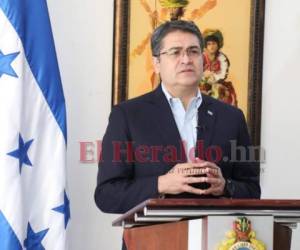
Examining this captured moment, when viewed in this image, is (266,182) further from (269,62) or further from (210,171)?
(210,171)

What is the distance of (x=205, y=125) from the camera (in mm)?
2477

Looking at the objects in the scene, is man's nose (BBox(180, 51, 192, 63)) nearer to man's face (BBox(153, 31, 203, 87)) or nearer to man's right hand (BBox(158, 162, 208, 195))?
man's face (BBox(153, 31, 203, 87))

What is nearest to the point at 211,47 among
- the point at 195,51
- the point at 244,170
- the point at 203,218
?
the point at 195,51

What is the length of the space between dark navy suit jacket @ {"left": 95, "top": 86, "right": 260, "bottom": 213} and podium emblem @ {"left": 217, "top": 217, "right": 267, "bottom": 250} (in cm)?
62

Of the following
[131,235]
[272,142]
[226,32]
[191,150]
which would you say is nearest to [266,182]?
[272,142]

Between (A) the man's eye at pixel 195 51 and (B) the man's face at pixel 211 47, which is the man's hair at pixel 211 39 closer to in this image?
(B) the man's face at pixel 211 47

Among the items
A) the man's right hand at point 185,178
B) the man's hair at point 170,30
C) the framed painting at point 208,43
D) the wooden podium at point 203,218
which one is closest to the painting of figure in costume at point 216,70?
the framed painting at point 208,43

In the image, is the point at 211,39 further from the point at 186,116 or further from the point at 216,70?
the point at 186,116

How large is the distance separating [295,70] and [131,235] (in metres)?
2.03

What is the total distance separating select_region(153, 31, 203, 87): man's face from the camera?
2.45 metres

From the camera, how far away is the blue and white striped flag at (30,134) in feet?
8.61

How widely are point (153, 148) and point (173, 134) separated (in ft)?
0.34

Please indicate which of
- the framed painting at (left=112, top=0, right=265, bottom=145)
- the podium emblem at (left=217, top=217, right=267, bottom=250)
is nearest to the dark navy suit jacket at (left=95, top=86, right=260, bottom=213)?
the podium emblem at (left=217, top=217, right=267, bottom=250)

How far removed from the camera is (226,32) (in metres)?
3.50
